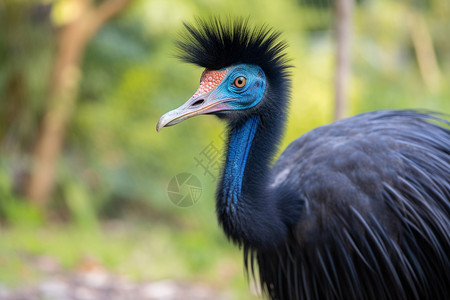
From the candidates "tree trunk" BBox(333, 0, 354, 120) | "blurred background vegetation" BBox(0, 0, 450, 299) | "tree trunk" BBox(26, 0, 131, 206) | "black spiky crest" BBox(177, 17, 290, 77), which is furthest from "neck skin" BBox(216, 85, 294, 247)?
"tree trunk" BBox(26, 0, 131, 206)

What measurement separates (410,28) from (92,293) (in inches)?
521

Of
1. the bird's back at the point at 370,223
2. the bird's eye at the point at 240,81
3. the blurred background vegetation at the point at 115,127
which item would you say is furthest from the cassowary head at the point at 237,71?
the blurred background vegetation at the point at 115,127

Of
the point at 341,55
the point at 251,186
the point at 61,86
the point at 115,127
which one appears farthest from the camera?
the point at 115,127

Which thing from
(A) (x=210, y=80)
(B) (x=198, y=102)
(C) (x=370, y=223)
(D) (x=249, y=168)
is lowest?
(C) (x=370, y=223)

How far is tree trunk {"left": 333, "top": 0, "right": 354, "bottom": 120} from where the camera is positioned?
545 cm

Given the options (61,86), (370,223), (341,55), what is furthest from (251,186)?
(61,86)

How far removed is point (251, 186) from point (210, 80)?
1.72ft

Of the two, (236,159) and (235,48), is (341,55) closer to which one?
(235,48)

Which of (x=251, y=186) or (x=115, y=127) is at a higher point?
A: (x=115, y=127)

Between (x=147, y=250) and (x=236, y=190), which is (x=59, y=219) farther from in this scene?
(x=236, y=190)

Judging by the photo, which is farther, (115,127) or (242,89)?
(115,127)

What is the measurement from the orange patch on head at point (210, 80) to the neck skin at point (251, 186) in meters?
0.20

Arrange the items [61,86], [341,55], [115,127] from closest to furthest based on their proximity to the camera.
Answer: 1. [341,55]
2. [61,86]
3. [115,127]

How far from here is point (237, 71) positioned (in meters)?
3.13
